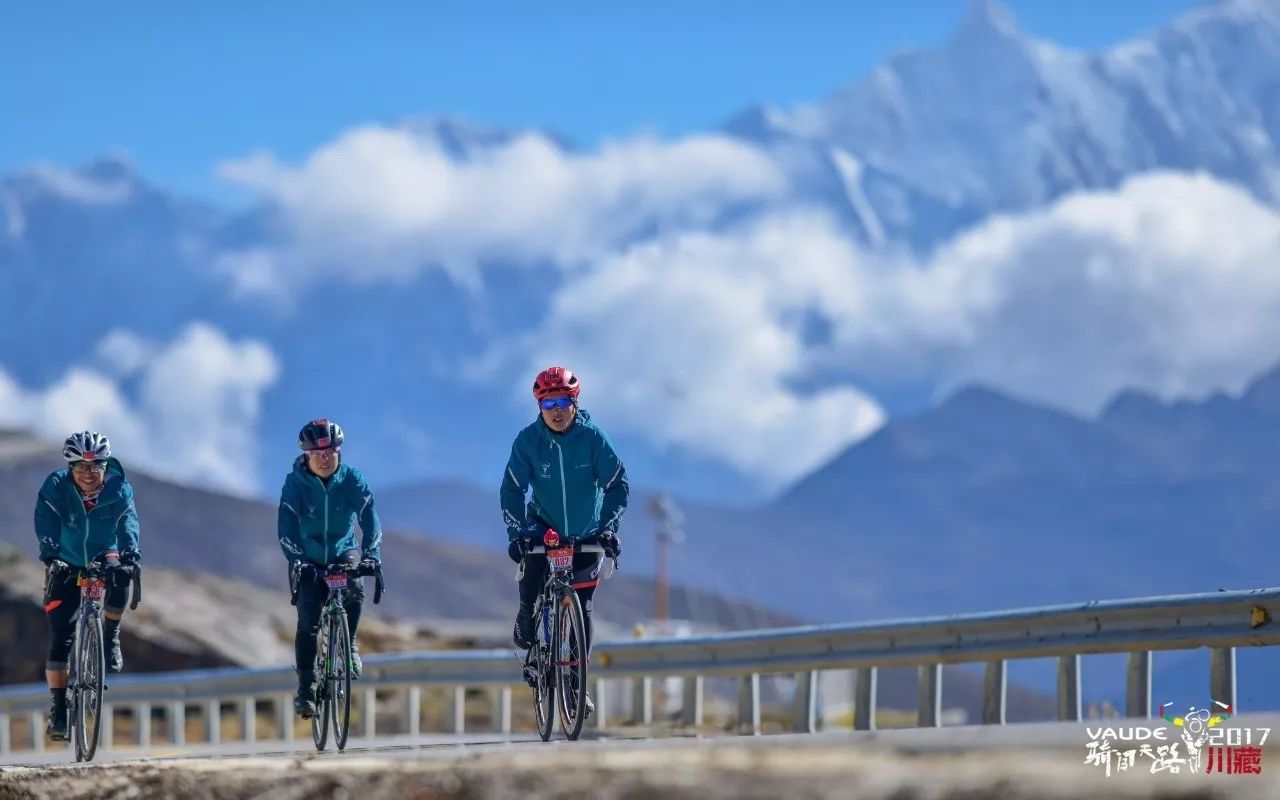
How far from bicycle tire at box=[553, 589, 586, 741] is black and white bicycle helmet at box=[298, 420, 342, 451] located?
205 cm

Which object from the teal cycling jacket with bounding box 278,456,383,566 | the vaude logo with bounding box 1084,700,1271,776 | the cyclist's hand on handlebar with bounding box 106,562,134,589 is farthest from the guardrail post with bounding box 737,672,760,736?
the vaude logo with bounding box 1084,700,1271,776

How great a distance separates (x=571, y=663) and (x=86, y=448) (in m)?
3.70

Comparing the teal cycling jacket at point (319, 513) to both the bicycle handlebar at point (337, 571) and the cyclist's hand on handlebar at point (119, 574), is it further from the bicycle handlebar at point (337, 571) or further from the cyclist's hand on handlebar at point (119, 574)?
the cyclist's hand on handlebar at point (119, 574)

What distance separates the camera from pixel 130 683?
23734 millimetres

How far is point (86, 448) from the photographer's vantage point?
45.0 ft

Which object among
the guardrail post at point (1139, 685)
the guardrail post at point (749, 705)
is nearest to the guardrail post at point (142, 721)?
the guardrail post at point (749, 705)

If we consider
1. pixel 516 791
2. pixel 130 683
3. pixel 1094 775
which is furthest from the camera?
pixel 130 683

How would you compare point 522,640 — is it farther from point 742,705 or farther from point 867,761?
point 867,761

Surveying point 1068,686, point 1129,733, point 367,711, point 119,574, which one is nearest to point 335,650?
point 119,574

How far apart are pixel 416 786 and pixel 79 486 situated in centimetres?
790

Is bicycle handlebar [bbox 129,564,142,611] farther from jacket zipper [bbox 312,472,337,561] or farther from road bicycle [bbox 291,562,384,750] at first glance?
jacket zipper [bbox 312,472,337,561]

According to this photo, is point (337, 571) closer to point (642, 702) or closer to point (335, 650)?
point (335, 650)

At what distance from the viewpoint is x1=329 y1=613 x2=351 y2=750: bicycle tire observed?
524 inches

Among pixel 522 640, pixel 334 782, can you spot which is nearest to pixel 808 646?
pixel 522 640
